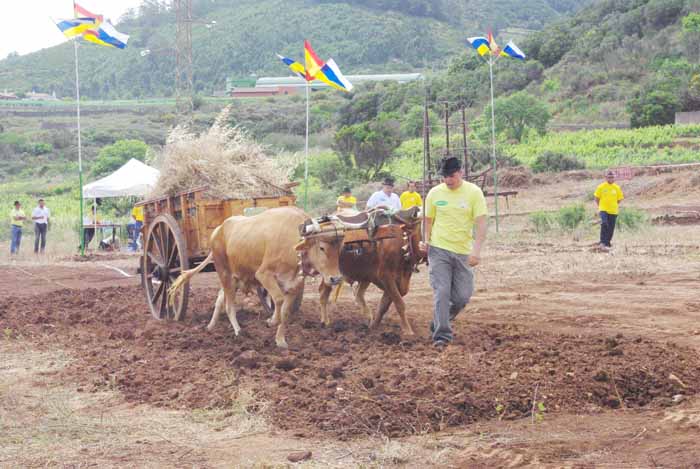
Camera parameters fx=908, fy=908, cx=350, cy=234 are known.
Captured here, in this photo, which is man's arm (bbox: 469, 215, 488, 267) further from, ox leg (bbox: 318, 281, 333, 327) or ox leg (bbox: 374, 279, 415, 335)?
ox leg (bbox: 318, 281, 333, 327)

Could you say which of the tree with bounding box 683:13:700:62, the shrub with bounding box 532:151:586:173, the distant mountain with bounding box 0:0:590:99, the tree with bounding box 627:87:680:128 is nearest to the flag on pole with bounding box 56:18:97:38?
the shrub with bounding box 532:151:586:173

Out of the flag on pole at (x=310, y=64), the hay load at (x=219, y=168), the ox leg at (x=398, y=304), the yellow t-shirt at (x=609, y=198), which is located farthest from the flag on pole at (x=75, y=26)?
the ox leg at (x=398, y=304)

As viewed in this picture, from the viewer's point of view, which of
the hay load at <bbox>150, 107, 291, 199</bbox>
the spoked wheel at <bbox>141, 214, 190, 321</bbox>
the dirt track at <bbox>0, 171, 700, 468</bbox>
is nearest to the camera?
the dirt track at <bbox>0, 171, 700, 468</bbox>

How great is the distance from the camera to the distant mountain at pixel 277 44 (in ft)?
357

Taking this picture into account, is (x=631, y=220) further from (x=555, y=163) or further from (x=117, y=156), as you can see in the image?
(x=117, y=156)

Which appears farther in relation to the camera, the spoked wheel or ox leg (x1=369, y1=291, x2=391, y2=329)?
the spoked wheel

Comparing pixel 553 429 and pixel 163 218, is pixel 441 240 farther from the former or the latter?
pixel 163 218

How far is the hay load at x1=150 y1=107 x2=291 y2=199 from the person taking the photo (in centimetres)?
1140

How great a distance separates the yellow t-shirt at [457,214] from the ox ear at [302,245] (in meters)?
1.35

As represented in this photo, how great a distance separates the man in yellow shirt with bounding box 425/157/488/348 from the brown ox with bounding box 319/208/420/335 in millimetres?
983

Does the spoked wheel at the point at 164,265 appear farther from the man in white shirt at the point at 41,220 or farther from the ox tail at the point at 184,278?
the man in white shirt at the point at 41,220

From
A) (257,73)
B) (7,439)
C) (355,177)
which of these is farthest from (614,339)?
(257,73)

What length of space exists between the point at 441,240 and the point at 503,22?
123 metres

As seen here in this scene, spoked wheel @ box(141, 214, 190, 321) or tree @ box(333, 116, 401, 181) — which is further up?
tree @ box(333, 116, 401, 181)
